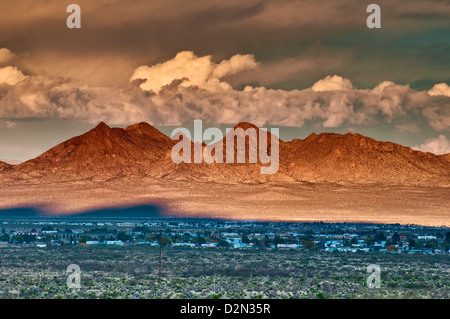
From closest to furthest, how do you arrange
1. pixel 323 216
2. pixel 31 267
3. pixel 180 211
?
pixel 31 267 < pixel 323 216 < pixel 180 211

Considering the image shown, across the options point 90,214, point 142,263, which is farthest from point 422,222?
point 142,263

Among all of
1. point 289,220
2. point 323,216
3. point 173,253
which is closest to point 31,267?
point 173,253

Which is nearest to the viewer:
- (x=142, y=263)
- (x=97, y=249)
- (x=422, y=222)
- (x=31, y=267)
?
(x=31, y=267)

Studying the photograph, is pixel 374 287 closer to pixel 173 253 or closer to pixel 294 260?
pixel 294 260

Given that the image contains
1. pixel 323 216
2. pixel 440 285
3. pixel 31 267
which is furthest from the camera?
pixel 323 216

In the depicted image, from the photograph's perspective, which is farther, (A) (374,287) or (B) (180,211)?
(B) (180,211)

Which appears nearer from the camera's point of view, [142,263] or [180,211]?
[142,263]

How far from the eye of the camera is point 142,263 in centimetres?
6512

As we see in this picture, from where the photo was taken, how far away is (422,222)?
6383 inches
